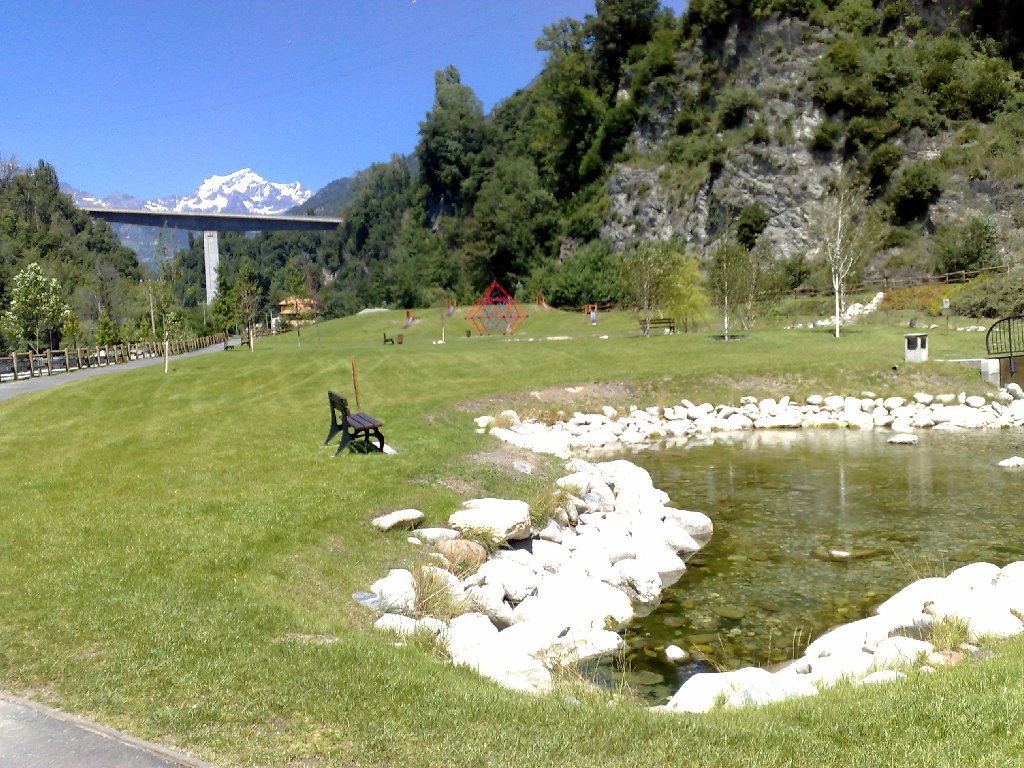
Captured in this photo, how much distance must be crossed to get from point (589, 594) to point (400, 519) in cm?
296

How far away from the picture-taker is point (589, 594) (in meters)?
10.6

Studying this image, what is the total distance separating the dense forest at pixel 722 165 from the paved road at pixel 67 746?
34.5 meters

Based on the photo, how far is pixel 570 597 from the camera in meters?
10.4

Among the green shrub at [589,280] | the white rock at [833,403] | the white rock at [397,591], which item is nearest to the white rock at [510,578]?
the white rock at [397,591]

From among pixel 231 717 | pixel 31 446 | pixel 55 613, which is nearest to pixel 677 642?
pixel 231 717

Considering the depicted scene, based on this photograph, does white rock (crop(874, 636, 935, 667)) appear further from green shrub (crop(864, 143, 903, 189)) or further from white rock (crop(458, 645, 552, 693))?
green shrub (crop(864, 143, 903, 189))

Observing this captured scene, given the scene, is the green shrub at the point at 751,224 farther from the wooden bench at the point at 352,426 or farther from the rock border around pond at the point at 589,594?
the wooden bench at the point at 352,426

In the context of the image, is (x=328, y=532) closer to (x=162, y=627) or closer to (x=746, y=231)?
(x=162, y=627)

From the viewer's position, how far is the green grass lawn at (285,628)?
5.31 metres

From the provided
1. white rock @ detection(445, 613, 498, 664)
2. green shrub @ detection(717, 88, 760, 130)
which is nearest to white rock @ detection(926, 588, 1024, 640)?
white rock @ detection(445, 613, 498, 664)

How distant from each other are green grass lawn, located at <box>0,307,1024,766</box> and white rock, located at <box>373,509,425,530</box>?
0.61ft

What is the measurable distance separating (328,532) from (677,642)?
15.9 ft

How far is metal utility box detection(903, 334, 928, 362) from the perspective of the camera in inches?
1134

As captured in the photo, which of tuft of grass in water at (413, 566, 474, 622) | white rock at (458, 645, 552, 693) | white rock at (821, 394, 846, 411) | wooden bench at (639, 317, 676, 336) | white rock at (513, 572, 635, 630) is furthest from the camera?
wooden bench at (639, 317, 676, 336)
